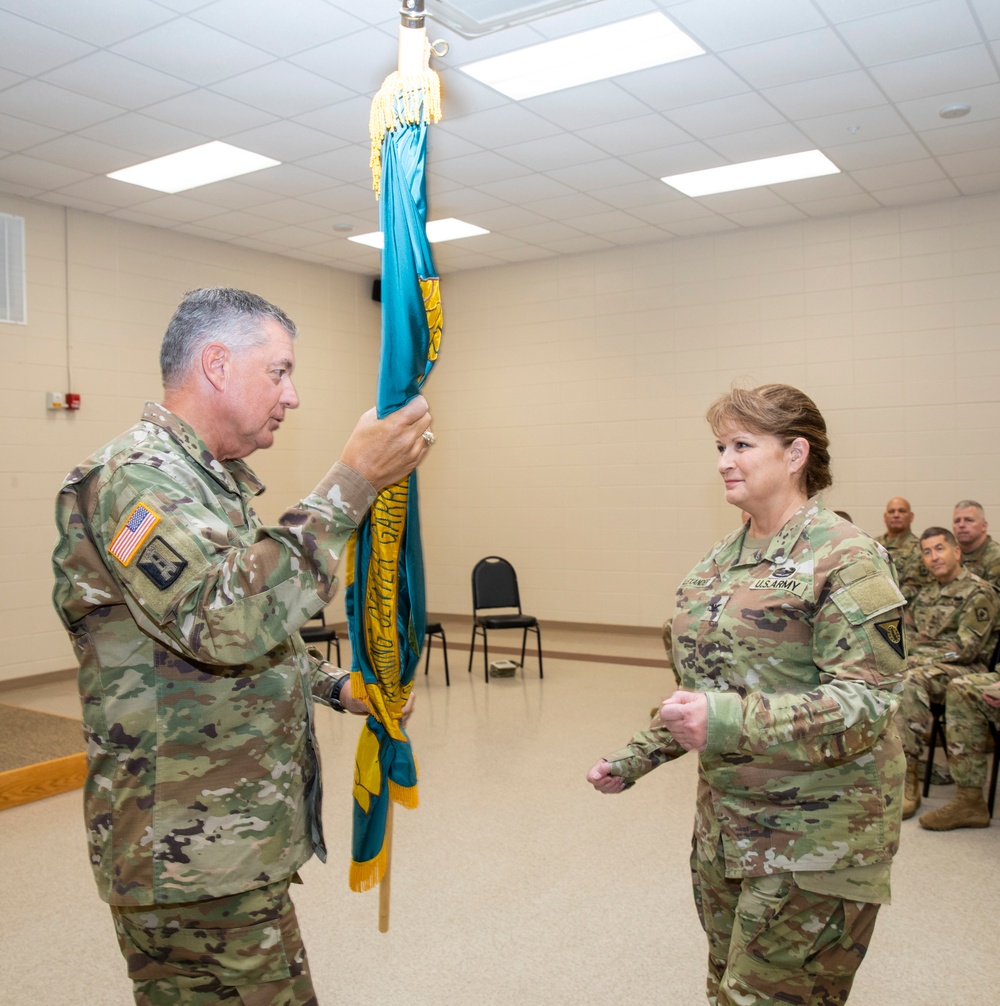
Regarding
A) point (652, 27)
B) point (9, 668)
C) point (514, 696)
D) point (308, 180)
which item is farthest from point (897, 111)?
point (9, 668)

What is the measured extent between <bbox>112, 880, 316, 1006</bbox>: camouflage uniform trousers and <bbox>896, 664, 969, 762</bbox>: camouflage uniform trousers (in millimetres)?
3604

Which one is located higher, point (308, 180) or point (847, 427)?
point (308, 180)

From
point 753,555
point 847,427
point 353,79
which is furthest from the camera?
point 847,427

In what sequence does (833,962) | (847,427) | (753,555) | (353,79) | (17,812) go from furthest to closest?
(847,427) → (353,79) → (17,812) → (753,555) → (833,962)

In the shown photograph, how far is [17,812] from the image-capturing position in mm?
4305

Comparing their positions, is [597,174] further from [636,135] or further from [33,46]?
[33,46]

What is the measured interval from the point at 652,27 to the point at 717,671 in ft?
11.9

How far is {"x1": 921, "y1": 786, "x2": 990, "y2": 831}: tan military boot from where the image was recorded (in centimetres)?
398

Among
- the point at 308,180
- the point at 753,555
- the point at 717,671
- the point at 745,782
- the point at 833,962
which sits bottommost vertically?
the point at 833,962

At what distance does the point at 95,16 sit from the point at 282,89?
1047mm

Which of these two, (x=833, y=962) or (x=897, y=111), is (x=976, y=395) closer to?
(x=897, y=111)

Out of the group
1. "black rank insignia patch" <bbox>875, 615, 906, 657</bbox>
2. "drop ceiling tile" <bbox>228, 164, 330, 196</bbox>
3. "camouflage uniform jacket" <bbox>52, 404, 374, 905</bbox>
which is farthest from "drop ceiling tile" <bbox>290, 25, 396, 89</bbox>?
"black rank insignia patch" <bbox>875, 615, 906, 657</bbox>

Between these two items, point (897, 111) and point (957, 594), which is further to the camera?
point (897, 111)

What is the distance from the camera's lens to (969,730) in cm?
410
